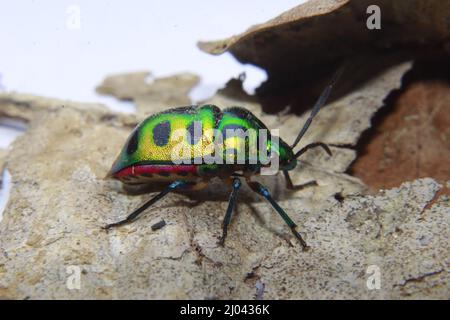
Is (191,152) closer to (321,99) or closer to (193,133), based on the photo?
(193,133)

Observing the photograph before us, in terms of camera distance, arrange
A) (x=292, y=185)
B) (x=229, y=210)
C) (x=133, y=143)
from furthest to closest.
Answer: (x=292, y=185) < (x=133, y=143) < (x=229, y=210)

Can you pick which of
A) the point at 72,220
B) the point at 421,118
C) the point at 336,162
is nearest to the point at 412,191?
the point at 336,162

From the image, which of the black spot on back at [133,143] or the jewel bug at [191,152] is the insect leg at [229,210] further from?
the black spot on back at [133,143]

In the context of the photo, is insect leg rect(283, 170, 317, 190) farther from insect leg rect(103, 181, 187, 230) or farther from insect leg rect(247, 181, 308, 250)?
insect leg rect(103, 181, 187, 230)

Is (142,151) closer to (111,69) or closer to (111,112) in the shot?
(111,112)

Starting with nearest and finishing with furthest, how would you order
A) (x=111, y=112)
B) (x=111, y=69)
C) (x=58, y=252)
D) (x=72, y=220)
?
(x=58, y=252) < (x=72, y=220) < (x=111, y=112) < (x=111, y=69)

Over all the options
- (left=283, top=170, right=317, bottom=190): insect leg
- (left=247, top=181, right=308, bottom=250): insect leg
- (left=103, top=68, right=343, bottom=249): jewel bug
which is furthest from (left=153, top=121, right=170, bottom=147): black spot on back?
(left=283, top=170, right=317, bottom=190): insect leg

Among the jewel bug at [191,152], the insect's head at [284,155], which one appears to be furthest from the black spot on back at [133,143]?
the insect's head at [284,155]

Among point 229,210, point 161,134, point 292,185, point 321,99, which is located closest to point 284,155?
point 292,185
